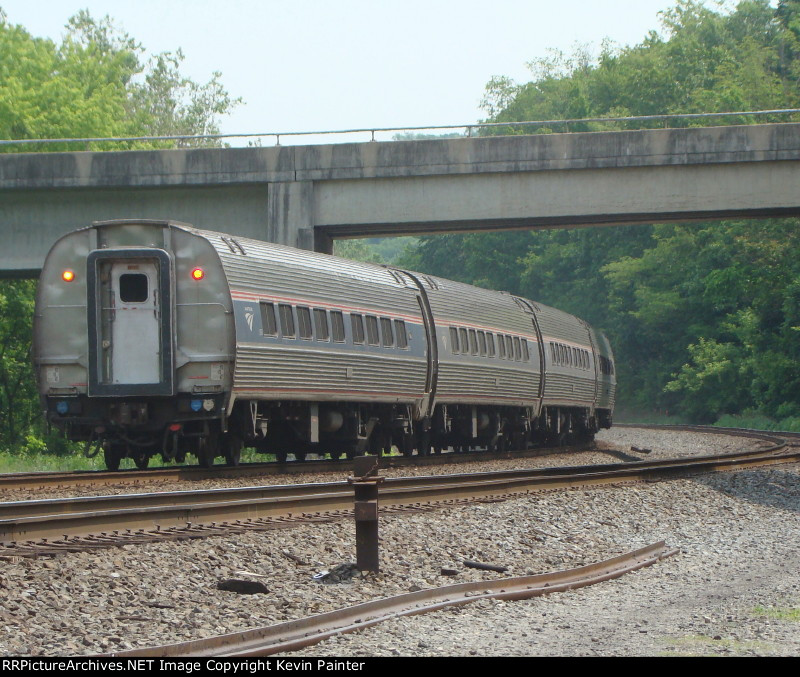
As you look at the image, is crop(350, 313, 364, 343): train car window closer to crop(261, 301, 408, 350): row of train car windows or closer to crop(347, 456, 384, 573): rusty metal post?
crop(261, 301, 408, 350): row of train car windows

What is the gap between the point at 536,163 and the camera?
27891mm

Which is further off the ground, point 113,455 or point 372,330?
point 372,330

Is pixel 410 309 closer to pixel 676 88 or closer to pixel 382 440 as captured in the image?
pixel 382 440

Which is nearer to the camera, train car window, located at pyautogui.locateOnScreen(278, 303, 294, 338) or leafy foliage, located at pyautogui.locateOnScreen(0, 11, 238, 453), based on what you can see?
train car window, located at pyautogui.locateOnScreen(278, 303, 294, 338)

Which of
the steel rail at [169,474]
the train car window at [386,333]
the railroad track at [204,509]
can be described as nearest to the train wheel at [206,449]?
the steel rail at [169,474]

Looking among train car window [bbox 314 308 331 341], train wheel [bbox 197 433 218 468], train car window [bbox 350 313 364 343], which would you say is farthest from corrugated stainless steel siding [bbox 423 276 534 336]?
train wheel [bbox 197 433 218 468]

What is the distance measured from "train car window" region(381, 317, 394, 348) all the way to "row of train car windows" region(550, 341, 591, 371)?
32.5 feet

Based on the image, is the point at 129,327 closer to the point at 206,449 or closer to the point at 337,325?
the point at 206,449

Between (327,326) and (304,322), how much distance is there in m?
0.74

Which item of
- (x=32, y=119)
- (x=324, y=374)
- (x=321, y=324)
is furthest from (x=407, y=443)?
(x=32, y=119)

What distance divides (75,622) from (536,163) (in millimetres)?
21908

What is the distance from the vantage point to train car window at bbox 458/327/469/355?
24953 mm

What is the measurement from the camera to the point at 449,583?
375 inches

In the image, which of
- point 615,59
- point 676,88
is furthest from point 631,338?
point 615,59
